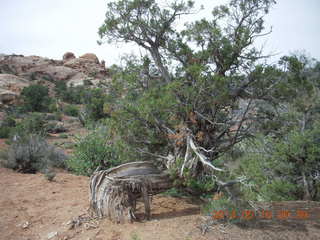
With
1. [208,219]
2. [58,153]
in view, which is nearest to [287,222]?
[208,219]

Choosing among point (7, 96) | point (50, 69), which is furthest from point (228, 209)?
point (50, 69)

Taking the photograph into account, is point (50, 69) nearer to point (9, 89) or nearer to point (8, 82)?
point (8, 82)

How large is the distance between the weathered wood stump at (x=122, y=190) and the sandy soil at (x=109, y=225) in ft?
0.57

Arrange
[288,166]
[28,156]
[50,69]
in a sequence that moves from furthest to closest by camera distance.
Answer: [50,69] < [28,156] < [288,166]

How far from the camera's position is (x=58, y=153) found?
33.8 ft

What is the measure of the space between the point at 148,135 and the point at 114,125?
697mm

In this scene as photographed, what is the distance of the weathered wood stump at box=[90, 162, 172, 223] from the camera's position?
3918 millimetres

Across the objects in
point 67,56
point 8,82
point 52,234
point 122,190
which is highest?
point 67,56

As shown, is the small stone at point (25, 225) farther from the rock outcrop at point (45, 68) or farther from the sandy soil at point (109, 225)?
the rock outcrop at point (45, 68)

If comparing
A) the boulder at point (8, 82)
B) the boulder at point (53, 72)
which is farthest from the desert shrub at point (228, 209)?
the boulder at point (53, 72)

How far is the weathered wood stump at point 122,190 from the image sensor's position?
392cm

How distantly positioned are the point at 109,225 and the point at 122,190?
55 cm
